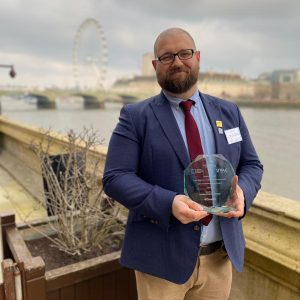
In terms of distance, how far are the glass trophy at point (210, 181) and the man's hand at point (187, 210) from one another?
0.09 m

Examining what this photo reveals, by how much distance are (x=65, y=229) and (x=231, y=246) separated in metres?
1.25

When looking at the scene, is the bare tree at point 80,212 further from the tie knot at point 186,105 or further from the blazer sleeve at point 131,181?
the tie knot at point 186,105

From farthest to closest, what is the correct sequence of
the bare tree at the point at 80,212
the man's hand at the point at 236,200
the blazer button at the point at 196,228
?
1. the bare tree at the point at 80,212
2. the blazer button at the point at 196,228
3. the man's hand at the point at 236,200

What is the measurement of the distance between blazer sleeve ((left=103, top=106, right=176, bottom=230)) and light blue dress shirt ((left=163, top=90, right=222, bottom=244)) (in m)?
0.18

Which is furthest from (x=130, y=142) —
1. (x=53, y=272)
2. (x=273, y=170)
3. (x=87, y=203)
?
(x=273, y=170)

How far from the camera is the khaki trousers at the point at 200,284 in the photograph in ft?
4.80

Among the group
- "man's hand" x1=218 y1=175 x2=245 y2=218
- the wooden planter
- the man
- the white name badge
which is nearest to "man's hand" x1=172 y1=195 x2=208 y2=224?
the man

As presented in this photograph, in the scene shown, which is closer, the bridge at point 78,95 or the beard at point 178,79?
the beard at point 178,79

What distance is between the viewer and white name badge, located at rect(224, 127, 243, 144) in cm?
146

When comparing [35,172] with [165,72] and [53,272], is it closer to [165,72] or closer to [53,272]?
[53,272]

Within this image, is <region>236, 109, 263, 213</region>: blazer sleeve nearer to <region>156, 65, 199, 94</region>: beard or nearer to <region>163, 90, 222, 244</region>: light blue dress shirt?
<region>163, 90, 222, 244</region>: light blue dress shirt

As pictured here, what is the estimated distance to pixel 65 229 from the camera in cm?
228

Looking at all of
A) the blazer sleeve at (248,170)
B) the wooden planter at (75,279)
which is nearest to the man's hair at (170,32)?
the blazer sleeve at (248,170)

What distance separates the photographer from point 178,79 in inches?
53.1
